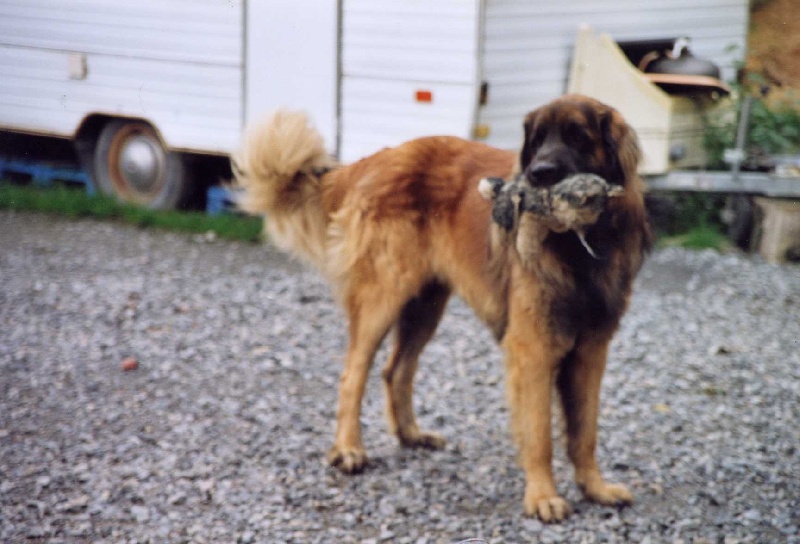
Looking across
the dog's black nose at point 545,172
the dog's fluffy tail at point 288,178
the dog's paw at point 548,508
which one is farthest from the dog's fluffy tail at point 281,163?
the dog's paw at point 548,508

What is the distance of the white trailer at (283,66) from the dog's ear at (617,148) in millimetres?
4633

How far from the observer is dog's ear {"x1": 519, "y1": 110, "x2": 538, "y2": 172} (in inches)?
154

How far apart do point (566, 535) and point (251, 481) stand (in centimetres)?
140

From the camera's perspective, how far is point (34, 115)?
401 inches

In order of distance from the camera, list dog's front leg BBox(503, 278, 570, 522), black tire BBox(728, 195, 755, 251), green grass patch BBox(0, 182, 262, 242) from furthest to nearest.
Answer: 1. green grass patch BBox(0, 182, 262, 242)
2. black tire BBox(728, 195, 755, 251)
3. dog's front leg BBox(503, 278, 570, 522)

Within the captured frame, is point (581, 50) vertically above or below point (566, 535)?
above

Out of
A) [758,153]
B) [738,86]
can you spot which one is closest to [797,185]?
[758,153]

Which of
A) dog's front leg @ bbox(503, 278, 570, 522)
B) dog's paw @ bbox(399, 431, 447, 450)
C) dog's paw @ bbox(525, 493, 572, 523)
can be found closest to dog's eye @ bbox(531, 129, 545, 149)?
dog's front leg @ bbox(503, 278, 570, 522)

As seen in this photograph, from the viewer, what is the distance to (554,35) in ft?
29.9

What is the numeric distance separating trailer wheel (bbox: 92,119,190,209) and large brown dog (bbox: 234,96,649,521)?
5301mm

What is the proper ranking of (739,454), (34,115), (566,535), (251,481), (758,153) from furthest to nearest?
(34,115), (758,153), (739,454), (251,481), (566,535)

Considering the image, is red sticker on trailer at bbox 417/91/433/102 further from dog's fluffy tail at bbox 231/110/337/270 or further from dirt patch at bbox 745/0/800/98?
dirt patch at bbox 745/0/800/98

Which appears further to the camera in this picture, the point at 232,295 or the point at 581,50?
the point at 581,50

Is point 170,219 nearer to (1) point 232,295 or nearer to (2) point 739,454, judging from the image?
(1) point 232,295
